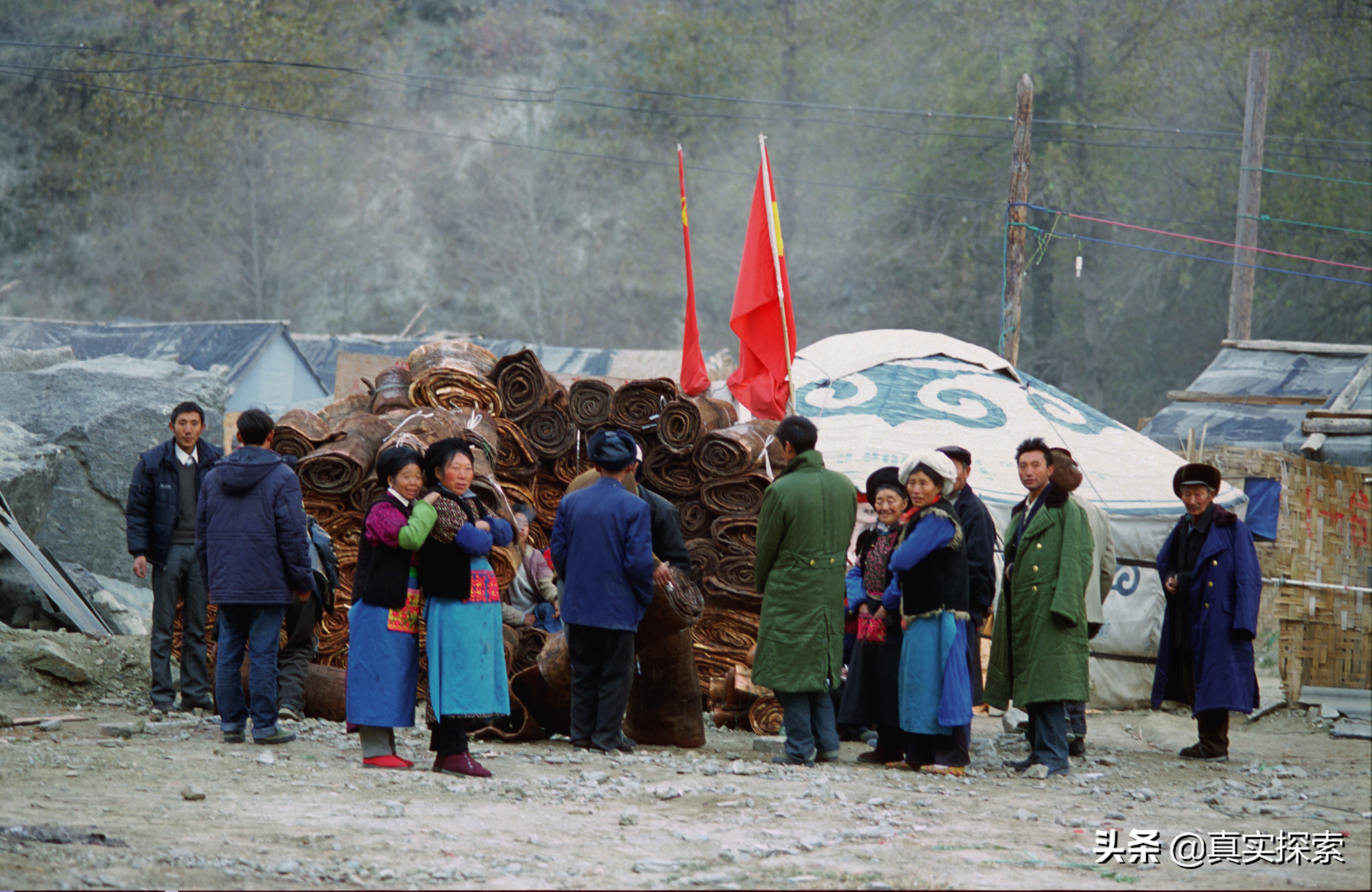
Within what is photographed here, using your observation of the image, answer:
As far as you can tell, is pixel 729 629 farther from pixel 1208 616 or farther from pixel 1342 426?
pixel 1342 426

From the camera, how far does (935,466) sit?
645cm

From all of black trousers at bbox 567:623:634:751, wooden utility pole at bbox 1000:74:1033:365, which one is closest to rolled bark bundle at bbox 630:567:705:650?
black trousers at bbox 567:623:634:751

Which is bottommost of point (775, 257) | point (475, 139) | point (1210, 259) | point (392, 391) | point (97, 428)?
point (97, 428)

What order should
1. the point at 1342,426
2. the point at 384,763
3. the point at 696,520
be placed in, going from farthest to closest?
the point at 1342,426 → the point at 696,520 → the point at 384,763

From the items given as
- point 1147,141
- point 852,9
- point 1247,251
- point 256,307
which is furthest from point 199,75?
point 1247,251

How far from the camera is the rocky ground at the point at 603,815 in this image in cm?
414

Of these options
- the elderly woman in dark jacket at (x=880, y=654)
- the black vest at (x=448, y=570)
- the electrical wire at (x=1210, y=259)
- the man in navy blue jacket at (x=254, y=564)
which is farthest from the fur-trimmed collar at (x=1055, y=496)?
the electrical wire at (x=1210, y=259)

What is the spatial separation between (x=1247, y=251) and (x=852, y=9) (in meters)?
24.9

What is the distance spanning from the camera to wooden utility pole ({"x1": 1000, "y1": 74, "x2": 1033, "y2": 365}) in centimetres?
1499

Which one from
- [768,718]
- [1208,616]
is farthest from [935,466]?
[768,718]

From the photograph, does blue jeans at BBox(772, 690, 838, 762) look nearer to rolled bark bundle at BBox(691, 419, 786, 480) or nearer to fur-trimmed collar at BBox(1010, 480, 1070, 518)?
fur-trimmed collar at BBox(1010, 480, 1070, 518)

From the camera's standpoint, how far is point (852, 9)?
41156 millimetres

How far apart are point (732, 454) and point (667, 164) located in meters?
34.1

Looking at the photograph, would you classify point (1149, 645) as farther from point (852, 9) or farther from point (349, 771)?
point (852, 9)
